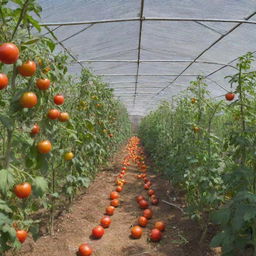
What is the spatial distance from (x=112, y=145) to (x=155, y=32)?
321 centimetres

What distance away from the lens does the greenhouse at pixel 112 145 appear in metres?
1.53

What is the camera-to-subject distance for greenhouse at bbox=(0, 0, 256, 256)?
5.02 ft

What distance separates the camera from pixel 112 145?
7.25m

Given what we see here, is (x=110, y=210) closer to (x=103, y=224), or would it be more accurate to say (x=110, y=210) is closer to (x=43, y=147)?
(x=103, y=224)

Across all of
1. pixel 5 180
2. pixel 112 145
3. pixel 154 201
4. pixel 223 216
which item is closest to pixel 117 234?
pixel 154 201

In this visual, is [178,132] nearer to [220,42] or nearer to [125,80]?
[220,42]

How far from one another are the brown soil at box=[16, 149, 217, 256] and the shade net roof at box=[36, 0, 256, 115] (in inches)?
77.1

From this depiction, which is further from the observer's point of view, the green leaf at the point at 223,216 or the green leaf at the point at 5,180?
the green leaf at the point at 223,216

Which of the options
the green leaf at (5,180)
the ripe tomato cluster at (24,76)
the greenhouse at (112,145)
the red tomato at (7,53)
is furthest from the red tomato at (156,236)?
the red tomato at (7,53)

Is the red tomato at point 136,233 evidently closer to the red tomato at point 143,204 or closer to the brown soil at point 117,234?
the brown soil at point 117,234

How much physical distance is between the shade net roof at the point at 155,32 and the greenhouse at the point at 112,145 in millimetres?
22

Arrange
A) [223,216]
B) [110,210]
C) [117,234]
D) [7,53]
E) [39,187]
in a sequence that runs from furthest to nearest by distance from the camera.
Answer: [110,210] → [117,234] → [223,216] → [39,187] → [7,53]

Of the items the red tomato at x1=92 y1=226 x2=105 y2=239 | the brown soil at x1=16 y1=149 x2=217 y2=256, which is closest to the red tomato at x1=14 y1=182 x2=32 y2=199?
the brown soil at x1=16 y1=149 x2=217 y2=256

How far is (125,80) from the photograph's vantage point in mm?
→ 9445
